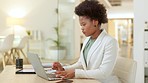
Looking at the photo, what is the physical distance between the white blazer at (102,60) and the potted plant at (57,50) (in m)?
5.50

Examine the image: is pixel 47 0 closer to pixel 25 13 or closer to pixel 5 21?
pixel 25 13

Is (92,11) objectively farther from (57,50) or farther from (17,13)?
(17,13)

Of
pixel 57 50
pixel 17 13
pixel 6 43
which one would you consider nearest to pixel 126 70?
pixel 6 43

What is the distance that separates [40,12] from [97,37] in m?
6.86

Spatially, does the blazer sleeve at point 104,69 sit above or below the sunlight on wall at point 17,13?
below

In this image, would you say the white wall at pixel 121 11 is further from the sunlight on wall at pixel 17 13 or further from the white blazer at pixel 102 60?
the white blazer at pixel 102 60

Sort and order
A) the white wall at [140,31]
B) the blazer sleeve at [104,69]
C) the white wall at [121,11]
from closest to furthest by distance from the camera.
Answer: the blazer sleeve at [104,69]
the white wall at [140,31]
the white wall at [121,11]

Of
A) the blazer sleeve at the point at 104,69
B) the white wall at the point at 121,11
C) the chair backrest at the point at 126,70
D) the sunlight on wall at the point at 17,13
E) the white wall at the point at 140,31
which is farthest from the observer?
the white wall at the point at 121,11

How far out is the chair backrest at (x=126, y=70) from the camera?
1.66m

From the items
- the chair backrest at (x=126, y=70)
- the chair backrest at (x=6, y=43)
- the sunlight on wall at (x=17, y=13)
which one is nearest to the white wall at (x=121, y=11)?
the sunlight on wall at (x=17, y=13)

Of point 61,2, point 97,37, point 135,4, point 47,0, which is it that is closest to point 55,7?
point 47,0

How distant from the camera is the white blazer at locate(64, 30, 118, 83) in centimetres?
153

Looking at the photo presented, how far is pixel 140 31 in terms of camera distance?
3.79m

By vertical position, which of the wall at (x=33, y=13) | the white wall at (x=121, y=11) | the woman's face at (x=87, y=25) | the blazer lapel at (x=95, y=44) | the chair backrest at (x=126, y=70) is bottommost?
the chair backrest at (x=126, y=70)
